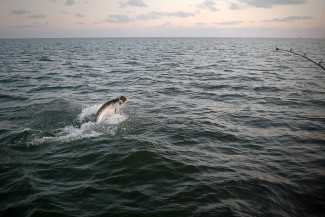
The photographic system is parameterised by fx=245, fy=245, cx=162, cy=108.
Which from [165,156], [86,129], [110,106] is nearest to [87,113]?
[86,129]

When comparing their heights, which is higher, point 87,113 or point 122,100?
point 122,100

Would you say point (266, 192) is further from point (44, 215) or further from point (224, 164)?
point (44, 215)

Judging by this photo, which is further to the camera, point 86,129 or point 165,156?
point 86,129

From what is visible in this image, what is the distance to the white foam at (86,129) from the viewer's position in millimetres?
10250

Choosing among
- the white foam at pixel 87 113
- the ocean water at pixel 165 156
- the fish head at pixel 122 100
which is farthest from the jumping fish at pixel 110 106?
the white foam at pixel 87 113

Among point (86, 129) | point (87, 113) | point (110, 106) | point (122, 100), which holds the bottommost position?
point (86, 129)

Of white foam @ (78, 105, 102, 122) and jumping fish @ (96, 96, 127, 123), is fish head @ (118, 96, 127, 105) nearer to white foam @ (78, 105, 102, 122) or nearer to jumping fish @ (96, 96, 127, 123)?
jumping fish @ (96, 96, 127, 123)

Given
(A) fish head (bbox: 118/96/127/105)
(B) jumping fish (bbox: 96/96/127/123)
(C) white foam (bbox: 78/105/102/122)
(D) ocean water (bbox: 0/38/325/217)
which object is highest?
(A) fish head (bbox: 118/96/127/105)

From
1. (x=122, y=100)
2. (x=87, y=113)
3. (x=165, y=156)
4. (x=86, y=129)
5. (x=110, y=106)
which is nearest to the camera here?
(x=165, y=156)

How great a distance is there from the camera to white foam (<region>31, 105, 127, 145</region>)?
10.2 m

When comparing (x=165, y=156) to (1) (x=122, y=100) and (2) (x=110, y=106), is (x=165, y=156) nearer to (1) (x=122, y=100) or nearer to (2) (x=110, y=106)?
(1) (x=122, y=100)

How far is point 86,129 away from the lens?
11344mm

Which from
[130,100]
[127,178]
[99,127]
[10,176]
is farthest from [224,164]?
[130,100]

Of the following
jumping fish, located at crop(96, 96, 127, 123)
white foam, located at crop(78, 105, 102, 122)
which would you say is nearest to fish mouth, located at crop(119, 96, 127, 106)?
jumping fish, located at crop(96, 96, 127, 123)
